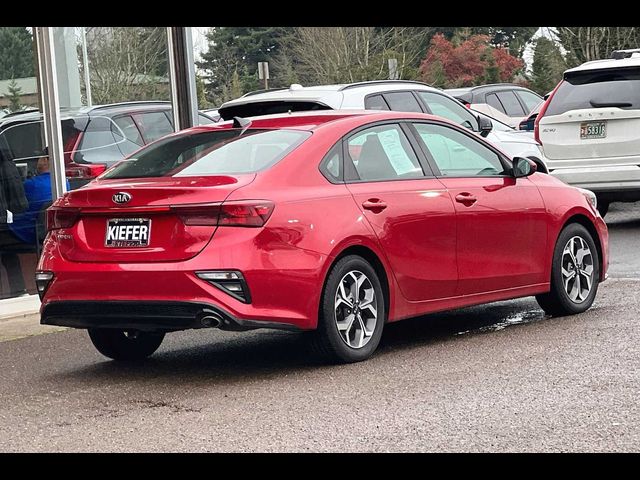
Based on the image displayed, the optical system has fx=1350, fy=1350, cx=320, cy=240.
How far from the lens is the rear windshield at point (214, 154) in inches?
315

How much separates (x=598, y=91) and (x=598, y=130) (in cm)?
59

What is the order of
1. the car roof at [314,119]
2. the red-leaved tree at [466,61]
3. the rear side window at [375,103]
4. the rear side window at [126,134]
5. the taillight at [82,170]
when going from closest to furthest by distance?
the car roof at [314,119] → the taillight at [82,170] → the rear side window at [126,134] → the rear side window at [375,103] → the red-leaved tree at [466,61]

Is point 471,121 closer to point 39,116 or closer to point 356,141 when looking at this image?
point 39,116

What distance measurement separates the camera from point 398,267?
8.34m

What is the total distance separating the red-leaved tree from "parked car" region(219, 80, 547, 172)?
3547 cm

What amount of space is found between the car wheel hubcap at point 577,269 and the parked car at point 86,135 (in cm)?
441

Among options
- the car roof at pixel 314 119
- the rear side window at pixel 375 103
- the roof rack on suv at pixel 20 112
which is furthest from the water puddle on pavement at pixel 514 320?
the roof rack on suv at pixel 20 112

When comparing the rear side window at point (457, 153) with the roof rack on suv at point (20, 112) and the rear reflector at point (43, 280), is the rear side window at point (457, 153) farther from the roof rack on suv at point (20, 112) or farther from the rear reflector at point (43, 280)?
the roof rack on suv at point (20, 112)

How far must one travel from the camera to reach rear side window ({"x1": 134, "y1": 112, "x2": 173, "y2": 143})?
1279 cm

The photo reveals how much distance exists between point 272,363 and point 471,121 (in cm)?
653

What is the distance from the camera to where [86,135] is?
12.2 m

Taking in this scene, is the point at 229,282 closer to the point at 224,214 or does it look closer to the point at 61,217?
the point at 224,214

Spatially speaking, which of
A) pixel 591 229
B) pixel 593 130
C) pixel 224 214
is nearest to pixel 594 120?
pixel 593 130

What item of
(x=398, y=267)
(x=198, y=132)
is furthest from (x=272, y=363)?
(x=198, y=132)
